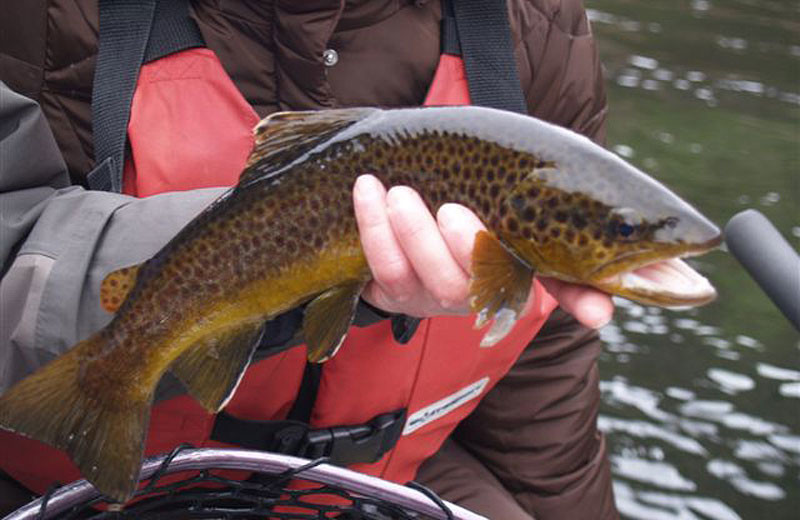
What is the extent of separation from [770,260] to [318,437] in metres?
1.13

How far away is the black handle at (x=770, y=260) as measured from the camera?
1.79m

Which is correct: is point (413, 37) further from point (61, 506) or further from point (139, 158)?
point (61, 506)

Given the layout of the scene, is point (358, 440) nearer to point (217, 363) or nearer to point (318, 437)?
point (318, 437)

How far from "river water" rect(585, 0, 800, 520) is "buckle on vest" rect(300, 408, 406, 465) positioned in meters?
1.93

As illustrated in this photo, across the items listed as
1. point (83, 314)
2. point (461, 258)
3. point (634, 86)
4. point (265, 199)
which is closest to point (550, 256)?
point (461, 258)

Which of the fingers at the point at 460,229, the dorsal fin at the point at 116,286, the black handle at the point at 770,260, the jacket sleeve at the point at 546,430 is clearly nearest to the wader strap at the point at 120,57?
the dorsal fin at the point at 116,286

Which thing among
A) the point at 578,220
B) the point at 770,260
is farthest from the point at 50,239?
the point at 770,260

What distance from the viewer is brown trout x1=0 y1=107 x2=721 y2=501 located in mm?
1650

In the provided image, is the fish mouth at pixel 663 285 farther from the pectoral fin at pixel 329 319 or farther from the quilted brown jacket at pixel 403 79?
the quilted brown jacket at pixel 403 79

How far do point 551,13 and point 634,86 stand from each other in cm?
618

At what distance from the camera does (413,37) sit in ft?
8.18

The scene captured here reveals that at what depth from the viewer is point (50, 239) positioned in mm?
1970

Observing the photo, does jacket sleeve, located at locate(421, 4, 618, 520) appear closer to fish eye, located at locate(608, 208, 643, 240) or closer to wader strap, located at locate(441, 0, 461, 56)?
wader strap, located at locate(441, 0, 461, 56)

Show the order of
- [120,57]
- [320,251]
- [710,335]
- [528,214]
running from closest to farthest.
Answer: [528,214]
[320,251]
[120,57]
[710,335]
